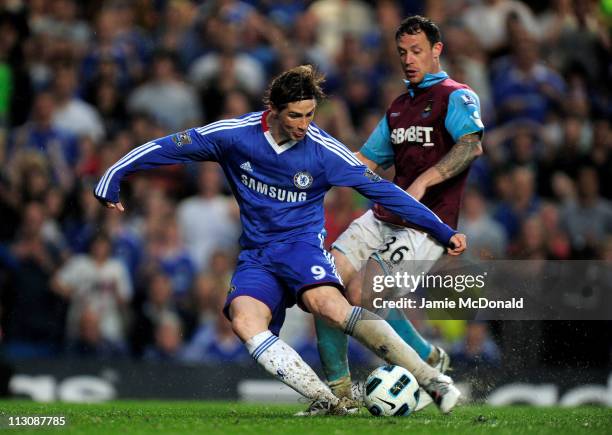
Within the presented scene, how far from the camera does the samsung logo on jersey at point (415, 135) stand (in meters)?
8.61

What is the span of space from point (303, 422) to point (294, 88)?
2165 mm

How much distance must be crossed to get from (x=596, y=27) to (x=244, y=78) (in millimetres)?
4582

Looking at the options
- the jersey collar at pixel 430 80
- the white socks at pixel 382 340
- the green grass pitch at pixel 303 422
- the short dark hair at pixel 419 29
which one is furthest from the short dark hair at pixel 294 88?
the green grass pitch at pixel 303 422

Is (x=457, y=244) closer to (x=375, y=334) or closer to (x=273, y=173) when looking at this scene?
(x=375, y=334)

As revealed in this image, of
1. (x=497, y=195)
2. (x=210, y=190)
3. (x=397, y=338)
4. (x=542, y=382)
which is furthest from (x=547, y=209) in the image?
(x=397, y=338)

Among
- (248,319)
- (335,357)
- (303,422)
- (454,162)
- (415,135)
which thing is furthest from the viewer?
(415,135)

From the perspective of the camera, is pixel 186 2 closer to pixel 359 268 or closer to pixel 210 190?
pixel 210 190

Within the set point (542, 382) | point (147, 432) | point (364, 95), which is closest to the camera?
point (147, 432)

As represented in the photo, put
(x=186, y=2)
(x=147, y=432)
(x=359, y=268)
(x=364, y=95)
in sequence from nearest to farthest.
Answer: (x=147, y=432), (x=359, y=268), (x=364, y=95), (x=186, y=2)

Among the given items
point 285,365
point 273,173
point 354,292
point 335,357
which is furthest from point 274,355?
point 354,292

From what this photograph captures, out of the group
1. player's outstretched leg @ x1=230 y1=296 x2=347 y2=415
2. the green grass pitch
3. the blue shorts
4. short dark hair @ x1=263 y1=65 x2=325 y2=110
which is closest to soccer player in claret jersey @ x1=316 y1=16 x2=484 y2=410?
the blue shorts

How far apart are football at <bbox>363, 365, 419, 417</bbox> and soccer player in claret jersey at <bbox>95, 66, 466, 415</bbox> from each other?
0.14 meters

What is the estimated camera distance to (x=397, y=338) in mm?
7727

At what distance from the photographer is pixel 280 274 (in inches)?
309
